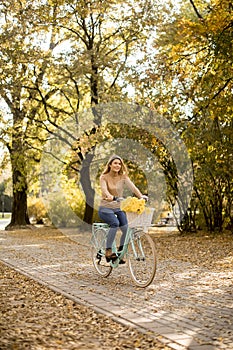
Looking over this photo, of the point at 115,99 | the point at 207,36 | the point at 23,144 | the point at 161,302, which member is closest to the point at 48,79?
the point at 23,144

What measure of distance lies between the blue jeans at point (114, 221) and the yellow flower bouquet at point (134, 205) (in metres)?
0.27

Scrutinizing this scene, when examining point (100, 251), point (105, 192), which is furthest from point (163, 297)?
point (100, 251)

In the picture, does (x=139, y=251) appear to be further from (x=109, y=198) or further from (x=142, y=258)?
(x=109, y=198)

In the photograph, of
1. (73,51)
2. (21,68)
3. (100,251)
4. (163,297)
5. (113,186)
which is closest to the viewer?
(163,297)

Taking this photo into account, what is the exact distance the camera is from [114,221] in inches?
357

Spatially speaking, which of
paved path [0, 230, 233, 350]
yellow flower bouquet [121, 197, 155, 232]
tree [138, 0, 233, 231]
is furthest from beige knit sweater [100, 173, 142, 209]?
tree [138, 0, 233, 231]

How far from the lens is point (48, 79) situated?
25562 millimetres

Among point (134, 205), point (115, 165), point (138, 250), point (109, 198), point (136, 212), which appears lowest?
point (138, 250)

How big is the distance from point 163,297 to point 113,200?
1.90 metres

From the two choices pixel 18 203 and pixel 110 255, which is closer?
pixel 110 255

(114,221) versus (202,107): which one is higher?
(202,107)

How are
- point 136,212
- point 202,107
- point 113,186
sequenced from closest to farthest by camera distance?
1. point 136,212
2. point 113,186
3. point 202,107

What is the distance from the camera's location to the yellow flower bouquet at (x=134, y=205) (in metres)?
8.80

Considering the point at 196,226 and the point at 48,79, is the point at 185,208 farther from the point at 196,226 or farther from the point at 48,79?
the point at 48,79
